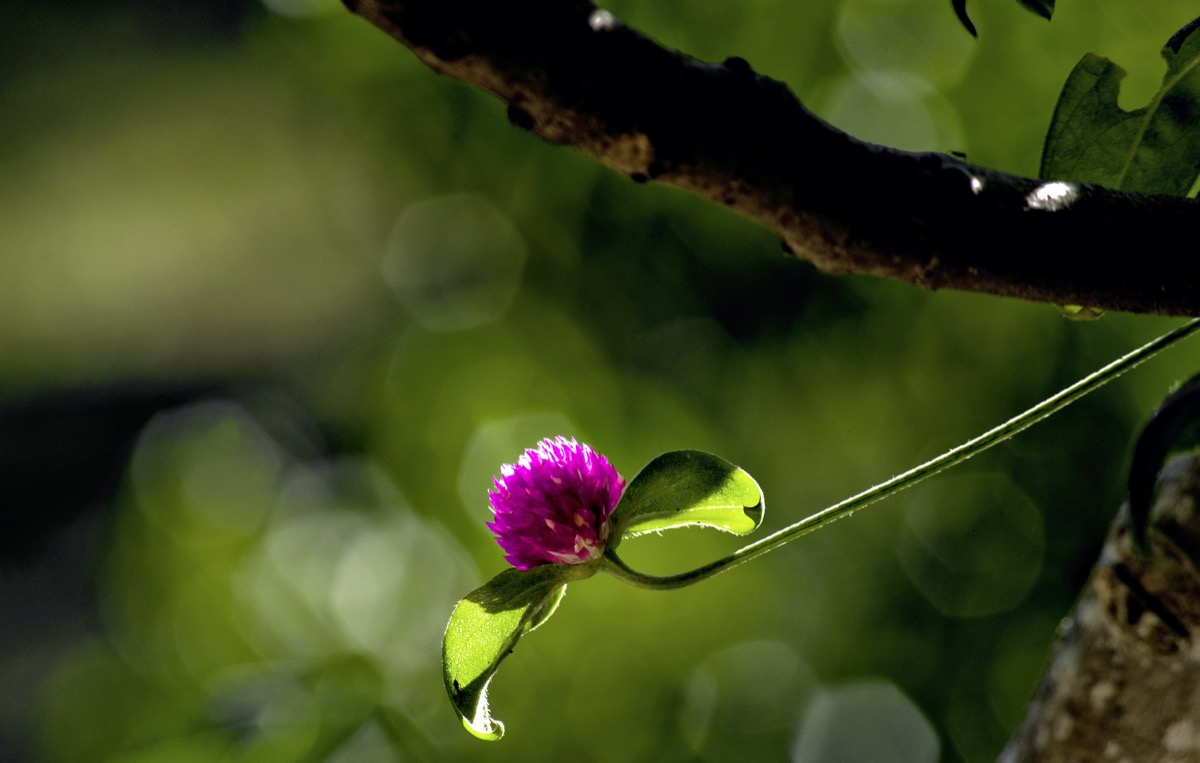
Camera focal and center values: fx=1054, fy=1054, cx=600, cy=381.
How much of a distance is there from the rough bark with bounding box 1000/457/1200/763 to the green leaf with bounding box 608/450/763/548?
24 centimetres

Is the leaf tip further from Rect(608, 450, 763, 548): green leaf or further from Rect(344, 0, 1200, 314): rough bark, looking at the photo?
Rect(344, 0, 1200, 314): rough bark

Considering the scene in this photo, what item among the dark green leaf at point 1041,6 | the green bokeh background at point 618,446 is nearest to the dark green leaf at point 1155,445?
the dark green leaf at point 1041,6

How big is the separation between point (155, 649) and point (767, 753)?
1234mm

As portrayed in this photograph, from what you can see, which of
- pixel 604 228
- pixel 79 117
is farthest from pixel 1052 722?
pixel 79 117

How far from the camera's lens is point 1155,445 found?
36 centimetres

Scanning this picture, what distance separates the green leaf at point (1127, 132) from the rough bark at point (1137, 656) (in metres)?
0.16

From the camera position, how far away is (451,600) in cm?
205

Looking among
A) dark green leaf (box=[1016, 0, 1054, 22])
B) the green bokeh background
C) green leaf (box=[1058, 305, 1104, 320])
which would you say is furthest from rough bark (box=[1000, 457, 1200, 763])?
the green bokeh background

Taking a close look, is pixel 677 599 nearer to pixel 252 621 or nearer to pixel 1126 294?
pixel 252 621

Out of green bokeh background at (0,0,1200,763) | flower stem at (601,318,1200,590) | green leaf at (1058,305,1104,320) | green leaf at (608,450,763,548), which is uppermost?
green leaf at (1058,305,1104,320)

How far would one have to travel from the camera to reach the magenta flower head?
0.48m

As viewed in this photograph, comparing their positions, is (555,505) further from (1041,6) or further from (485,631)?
(1041,6)

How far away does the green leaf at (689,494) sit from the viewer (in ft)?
1.45

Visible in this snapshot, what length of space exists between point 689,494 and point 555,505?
0.07 m
